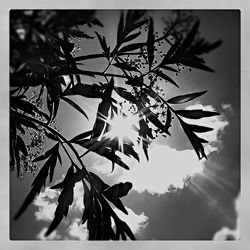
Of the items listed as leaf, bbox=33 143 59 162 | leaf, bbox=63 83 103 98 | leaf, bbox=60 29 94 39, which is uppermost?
leaf, bbox=60 29 94 39

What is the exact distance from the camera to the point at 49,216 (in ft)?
6.96

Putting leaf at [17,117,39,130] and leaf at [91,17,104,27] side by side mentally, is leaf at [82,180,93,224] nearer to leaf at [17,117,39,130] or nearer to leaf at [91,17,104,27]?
leaf at [17,117,39,130]

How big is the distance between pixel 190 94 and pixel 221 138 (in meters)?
0.18

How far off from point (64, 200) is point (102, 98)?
14.6 inches

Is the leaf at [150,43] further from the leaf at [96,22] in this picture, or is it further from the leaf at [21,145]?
the leaf at [21,145]

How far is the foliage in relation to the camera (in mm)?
2113

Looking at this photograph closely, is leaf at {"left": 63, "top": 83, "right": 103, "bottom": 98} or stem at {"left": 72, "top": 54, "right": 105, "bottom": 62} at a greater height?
stem at {"left": 72, "top": 54, "right": 105, "bottom": 62}

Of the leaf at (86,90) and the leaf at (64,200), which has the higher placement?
the leaf at (86,90)

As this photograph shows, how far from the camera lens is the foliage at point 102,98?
2113 millimetres

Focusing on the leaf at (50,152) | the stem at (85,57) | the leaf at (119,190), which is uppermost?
the stem at (85,57)

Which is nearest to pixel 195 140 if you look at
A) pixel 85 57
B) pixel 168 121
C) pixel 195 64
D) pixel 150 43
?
pixel 168 121

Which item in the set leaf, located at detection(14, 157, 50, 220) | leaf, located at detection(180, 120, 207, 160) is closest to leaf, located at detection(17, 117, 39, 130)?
leaf, located at detection(14, 157, 50, 220)

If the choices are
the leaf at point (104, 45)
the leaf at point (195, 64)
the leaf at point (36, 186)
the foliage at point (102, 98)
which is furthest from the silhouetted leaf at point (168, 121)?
the leaf at point (36, 186)
